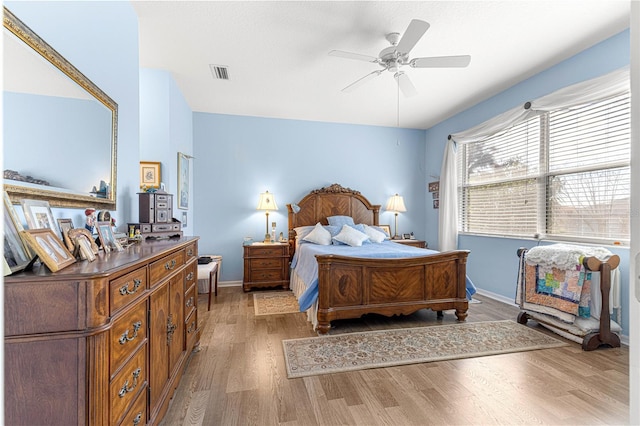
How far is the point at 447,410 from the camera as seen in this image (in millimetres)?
1779

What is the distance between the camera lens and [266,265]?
4406mm

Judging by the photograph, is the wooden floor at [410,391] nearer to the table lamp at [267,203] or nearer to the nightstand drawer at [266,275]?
the nightstand drawer at [266,275]

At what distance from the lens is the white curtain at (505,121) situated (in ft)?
8.86

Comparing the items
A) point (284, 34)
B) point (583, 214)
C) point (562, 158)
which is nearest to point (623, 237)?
point (583, 214)

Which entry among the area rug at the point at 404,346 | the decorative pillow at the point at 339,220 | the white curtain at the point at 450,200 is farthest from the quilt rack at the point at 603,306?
the decorative pillow at the point at 339,220

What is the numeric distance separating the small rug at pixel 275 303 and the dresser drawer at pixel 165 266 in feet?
5.47

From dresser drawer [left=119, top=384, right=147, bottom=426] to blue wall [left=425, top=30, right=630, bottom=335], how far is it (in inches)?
149

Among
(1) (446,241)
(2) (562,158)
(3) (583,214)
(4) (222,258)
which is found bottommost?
(4) (222,258)

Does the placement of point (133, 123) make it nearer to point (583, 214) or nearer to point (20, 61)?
point (20, 61)

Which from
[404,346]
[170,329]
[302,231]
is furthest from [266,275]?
[170,329]

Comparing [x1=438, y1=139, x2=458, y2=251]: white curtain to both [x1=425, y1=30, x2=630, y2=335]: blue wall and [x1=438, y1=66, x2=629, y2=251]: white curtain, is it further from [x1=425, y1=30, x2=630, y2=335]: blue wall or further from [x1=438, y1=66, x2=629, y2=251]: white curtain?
[x1=425, y1=30, x2=630, y2=335]: blue wall

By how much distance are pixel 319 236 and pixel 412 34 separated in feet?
9.02

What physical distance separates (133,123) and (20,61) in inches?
42.9

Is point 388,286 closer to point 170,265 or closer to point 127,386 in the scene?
point 170,265
